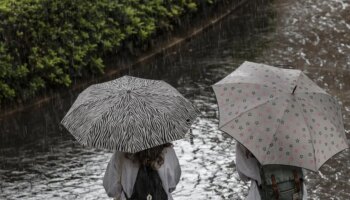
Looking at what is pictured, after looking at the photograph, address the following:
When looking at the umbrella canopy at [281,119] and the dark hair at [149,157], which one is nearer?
the umbrella canopy at [281,119]

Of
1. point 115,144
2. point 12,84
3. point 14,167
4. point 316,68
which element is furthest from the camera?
point 316,68

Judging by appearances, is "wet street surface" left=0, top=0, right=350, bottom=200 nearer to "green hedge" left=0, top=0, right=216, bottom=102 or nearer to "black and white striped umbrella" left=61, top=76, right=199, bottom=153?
"green hedge" left=0, top=0, right=216, bottom=102

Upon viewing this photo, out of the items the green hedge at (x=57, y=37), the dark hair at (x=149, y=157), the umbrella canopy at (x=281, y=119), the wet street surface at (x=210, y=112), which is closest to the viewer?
the umbrella canopy at (x=281, y=119)

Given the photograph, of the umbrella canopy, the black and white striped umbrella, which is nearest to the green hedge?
the black and white striped umbrella

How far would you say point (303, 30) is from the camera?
1325cm

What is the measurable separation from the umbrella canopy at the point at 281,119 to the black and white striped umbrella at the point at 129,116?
34cm

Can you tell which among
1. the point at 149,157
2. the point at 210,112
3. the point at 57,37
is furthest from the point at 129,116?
the point at 57,37

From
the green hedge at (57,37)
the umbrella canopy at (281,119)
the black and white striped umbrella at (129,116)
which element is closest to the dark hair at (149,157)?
the black and white striped umbrella at (129,116)

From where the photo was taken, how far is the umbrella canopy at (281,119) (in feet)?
15.8

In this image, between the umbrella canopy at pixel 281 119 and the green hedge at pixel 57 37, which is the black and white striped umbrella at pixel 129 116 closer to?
the umbrella canopy at pixel 281 119

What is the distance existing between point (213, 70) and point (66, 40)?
236 centimetres

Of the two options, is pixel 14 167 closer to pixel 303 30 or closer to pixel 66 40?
pixel 66 40

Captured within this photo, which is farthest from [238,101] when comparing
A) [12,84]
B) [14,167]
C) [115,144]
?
[12,84]

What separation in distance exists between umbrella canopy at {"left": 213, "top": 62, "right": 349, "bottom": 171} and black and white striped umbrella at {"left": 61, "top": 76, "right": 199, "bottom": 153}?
0.34 metres
